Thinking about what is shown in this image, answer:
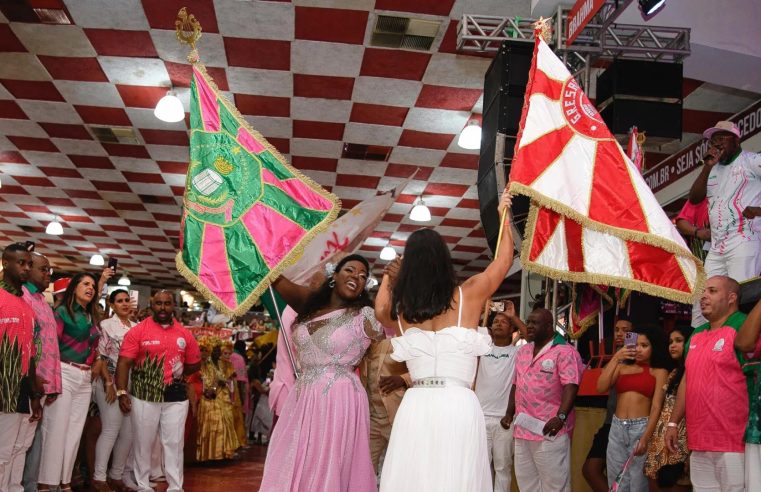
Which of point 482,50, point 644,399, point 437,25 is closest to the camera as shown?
point 644,399

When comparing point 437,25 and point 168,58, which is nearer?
point 437,25

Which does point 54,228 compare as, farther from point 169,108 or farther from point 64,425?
point 64,425

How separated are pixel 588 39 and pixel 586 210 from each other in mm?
2420

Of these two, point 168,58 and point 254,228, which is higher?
point 168,58

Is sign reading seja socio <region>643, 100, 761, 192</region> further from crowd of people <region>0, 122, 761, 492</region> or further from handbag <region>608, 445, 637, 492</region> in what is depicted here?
handbag <region>608, 445, 637, 492</region>

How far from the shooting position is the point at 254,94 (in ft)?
27.1

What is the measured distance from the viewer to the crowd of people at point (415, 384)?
3051 millimetres

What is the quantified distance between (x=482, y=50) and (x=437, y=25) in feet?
2.49

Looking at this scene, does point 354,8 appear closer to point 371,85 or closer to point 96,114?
point 371,85

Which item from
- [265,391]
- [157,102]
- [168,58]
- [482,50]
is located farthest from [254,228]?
[265,391]

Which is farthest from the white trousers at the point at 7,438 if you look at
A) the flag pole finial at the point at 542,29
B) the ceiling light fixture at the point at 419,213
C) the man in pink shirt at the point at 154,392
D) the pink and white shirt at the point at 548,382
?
the ceiling light fixture at the point at 419,213

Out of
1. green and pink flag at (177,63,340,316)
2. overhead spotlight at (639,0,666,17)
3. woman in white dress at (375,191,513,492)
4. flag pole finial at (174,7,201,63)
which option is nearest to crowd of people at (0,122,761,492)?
woman in white dress at (375,191,513,492)

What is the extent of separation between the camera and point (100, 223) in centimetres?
1469

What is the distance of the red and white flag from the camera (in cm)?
376
